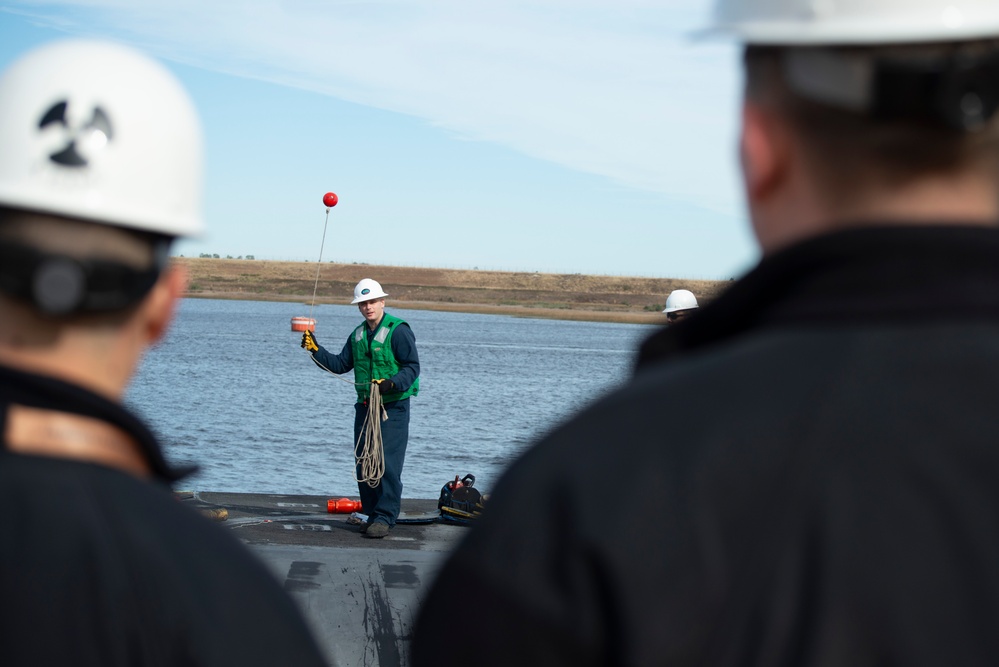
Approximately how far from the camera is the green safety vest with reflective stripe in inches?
376

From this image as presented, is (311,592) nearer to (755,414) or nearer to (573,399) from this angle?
(755,414)

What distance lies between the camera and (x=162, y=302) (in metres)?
1.76

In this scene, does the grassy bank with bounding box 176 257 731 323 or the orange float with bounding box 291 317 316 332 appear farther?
the grassy bank with bounding box 176 257 731 323

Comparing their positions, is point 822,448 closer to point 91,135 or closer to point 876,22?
point 876,22

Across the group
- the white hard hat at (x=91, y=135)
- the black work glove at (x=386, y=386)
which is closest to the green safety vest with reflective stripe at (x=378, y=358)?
the black work glove at (x=386, y=386)

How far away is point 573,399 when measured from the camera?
3284 cm

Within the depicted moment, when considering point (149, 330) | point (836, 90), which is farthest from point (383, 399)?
Answer: point (836, 90)

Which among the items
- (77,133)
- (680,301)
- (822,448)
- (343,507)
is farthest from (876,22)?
(343,507)

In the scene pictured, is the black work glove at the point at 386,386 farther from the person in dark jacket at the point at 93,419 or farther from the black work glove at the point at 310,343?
the person in dark jacket at the point at 93,419

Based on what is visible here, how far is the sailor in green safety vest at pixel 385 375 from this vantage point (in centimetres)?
929

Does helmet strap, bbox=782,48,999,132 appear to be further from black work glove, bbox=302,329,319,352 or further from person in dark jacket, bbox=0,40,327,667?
black work glove, bbox=302,329,319,352

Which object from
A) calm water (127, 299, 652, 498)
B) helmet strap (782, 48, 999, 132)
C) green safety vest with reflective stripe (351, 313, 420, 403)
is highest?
helmet strap (782, 48, 999, 132)

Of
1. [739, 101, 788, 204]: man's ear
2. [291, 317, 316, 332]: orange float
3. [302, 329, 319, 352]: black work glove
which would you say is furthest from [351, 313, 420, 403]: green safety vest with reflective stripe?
[739, 101, 788, 204]: man's ear

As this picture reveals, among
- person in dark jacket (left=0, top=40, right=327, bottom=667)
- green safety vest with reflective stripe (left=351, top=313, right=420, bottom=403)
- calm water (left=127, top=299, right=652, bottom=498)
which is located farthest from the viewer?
calm water (left=127, top=299, right=652, bottom=498)
